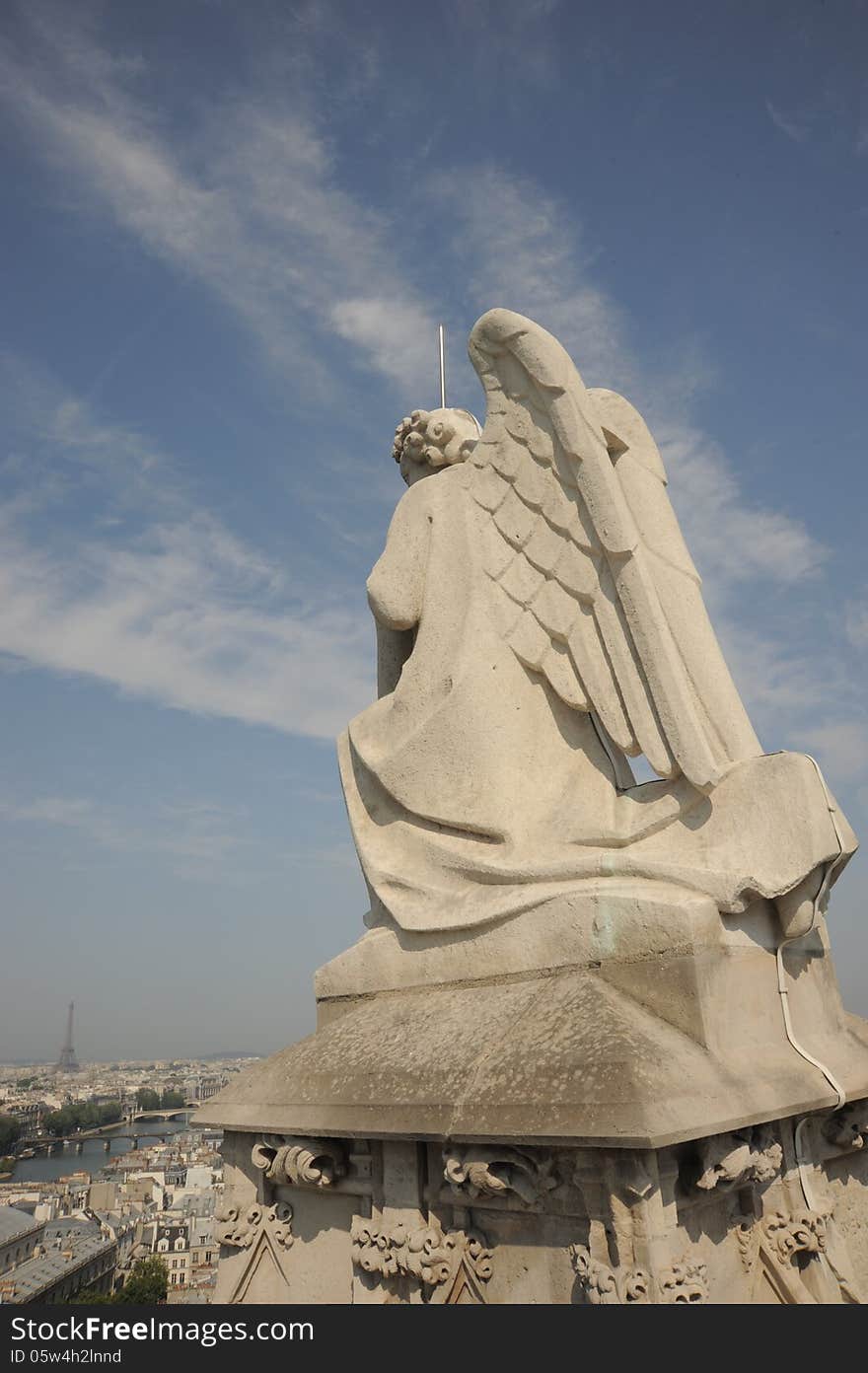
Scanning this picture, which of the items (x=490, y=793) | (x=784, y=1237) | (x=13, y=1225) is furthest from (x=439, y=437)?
(x=13, y=1225)

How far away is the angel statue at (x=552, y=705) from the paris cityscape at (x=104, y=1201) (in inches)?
80.3

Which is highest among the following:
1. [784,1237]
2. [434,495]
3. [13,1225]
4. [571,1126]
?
[434,495]

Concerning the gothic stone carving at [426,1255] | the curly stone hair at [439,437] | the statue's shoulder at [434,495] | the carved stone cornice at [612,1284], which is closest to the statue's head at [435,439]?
the curly stone hair at [439,437]

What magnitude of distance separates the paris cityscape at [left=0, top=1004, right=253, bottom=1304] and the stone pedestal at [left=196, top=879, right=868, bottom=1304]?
71 cm

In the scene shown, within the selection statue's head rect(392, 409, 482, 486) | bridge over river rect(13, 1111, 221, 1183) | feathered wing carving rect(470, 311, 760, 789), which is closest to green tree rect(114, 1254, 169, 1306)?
bridge over river rect(13, 1111, 221, 1183)

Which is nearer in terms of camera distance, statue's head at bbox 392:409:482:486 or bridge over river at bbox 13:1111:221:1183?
statue's head at bbox 392:409:482:486

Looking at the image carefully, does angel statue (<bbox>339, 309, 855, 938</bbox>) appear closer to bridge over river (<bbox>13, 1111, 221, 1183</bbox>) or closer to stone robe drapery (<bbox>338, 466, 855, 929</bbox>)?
stone robe drapery (<bbox>338, 466, 855, 929</bbox>)

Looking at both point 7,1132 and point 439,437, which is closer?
point 439,437

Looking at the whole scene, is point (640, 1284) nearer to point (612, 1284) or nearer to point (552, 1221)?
point (612, 1284)

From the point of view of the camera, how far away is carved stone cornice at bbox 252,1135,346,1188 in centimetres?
418

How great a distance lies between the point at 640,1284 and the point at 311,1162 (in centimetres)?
170

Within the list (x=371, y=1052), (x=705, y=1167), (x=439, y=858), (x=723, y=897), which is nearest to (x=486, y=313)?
(x=439, y=858)

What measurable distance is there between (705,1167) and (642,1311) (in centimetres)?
55

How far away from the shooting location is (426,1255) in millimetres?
3695
